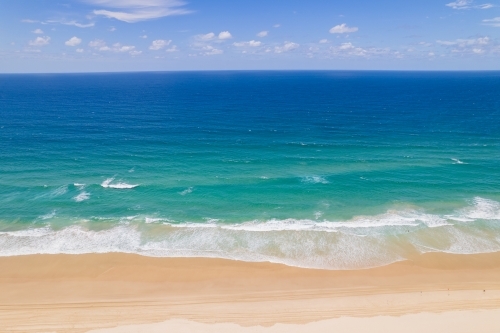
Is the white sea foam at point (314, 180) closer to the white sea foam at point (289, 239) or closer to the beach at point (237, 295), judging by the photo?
the white sea foam at point (289, 239)

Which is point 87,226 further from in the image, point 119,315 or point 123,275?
point 119,315

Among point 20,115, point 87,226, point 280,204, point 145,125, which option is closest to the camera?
point 87,226

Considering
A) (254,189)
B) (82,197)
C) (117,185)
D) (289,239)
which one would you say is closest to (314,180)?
(254,189)

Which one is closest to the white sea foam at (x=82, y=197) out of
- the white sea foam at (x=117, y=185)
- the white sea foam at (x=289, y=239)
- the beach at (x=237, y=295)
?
the white sea foam at (x=117, y=185)

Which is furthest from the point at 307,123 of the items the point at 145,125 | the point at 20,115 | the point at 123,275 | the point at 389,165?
the point at 20,115

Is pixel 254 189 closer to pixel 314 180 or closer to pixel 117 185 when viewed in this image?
pixel 314 180

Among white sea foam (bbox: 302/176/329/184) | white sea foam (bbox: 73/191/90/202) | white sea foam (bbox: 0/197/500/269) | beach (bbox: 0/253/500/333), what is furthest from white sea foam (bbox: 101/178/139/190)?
white sea foam (bbox: 302/176/329/184)
